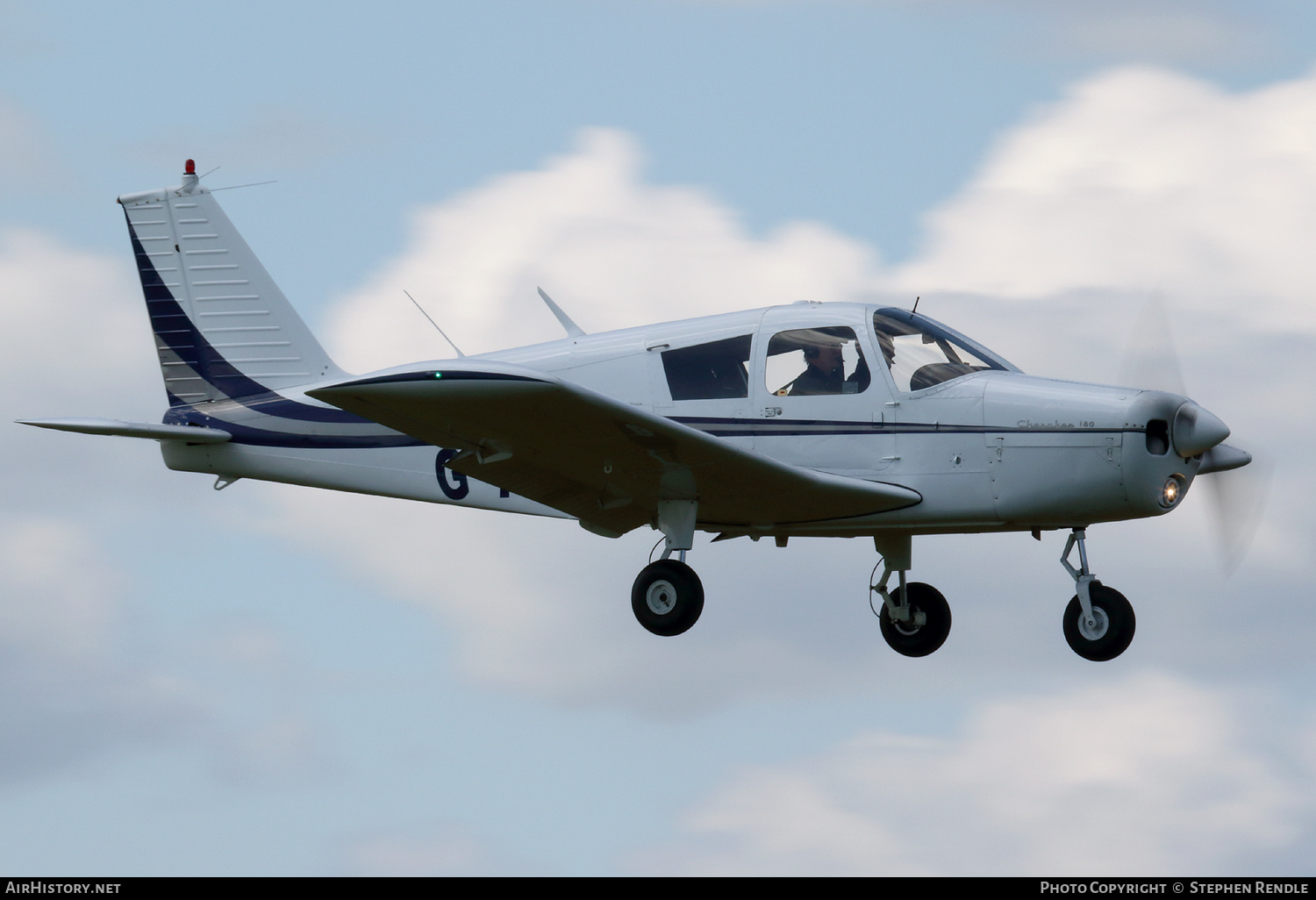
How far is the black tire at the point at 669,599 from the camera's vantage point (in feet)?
40.2

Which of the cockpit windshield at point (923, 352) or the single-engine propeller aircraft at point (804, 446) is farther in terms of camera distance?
the cockpit windshield at point (923, 352)

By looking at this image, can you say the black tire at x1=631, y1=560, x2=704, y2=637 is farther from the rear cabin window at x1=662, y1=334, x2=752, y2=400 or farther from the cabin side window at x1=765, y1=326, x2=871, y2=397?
the cabin side window at x1=765, y1=326, x2=871, y2=397

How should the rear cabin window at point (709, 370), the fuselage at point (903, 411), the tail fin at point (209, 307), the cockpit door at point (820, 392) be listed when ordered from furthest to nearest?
1. the tail fin at point (209, 307)
2. the rear cabin window at point (709, 370)
3. the cockpit door at point (820, 392)
4. the fuselage at point (903, 411)

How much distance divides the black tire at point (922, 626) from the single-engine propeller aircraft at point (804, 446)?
2cm

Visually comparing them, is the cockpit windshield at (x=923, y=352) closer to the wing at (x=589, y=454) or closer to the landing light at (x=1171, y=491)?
the wing at (x=589, y=454)

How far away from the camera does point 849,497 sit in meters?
12.1

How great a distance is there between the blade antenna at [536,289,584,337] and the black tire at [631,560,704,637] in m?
2.34

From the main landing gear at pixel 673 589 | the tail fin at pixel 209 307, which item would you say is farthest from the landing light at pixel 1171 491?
the tail fin at pixel 209 307

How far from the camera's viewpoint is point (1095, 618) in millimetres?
12164

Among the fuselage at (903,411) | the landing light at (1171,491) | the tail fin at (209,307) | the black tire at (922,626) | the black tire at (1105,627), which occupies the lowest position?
the black tire at (1105,627)

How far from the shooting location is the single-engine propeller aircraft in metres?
11.6

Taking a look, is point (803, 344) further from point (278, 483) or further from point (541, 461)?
point (278, 483)

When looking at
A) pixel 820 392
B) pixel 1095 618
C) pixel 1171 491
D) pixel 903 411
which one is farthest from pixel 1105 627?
pixel 820 392

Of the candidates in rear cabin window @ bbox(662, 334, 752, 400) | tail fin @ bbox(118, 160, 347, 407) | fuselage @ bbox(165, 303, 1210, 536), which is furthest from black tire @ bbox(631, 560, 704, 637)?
tail fin @ bbox(118, 160, 347, 407)
